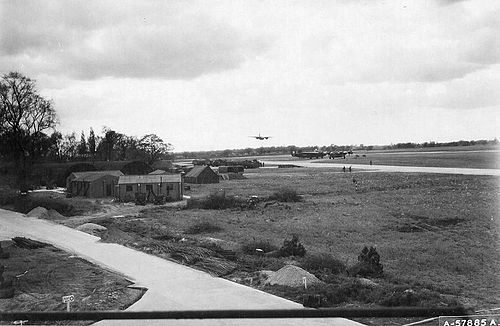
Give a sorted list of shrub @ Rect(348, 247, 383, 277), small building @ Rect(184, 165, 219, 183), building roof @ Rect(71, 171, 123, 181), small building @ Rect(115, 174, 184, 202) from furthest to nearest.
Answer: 1. small building @ Rect(184, 165, 219, 183)
2. building roof @ Rect(71, 171, 123, 181)
3. small building @ Rect(115, 174, 184, 202)
4. shrub @ Rect(348, 247, 383, 277)

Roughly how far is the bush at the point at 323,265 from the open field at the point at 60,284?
7534 millimetres

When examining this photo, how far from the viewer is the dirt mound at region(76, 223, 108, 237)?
99.6 ft

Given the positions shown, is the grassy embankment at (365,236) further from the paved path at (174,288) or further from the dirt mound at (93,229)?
the paved path at (174,288)

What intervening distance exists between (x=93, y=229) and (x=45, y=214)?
421 inches

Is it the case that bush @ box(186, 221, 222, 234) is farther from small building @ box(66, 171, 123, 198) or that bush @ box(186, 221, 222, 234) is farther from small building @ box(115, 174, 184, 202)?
small building @ box(66, 171, 123, 198)

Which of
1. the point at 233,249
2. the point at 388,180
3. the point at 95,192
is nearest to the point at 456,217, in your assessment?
the point at 233,249

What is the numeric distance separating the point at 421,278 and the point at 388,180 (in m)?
35.3

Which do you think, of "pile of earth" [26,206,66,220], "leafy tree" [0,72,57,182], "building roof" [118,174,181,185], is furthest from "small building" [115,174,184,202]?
"leafy tree" [0,72,57,182]

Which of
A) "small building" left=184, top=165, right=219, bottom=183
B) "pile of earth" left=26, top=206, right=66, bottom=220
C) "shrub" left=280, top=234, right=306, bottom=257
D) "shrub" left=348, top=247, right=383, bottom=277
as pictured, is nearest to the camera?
"shrub" left=348, top=247, right=383, bottom=277

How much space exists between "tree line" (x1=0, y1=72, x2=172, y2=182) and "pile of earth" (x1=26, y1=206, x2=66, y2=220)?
14.4m

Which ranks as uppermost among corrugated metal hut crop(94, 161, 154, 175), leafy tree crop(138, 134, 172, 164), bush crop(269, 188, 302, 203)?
leafy tree crop(138, 134, 172, 164)

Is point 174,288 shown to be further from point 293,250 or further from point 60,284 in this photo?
point 293,250

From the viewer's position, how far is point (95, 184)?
51406mm

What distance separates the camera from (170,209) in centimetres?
4169
